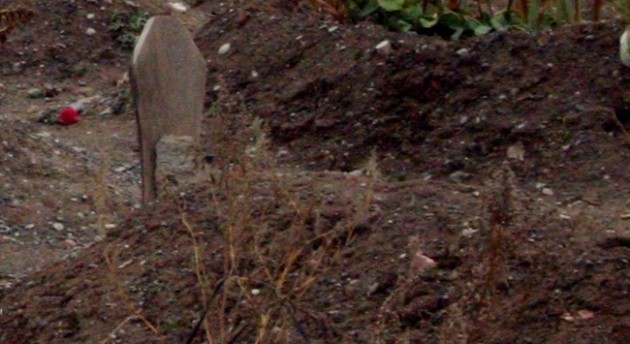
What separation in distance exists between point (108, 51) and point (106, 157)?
2.16m

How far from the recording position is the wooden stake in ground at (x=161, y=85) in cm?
515

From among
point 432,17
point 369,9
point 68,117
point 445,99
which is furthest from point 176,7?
point 445,99

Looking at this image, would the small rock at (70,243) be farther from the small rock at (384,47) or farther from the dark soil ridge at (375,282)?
the small rock at (384,47)

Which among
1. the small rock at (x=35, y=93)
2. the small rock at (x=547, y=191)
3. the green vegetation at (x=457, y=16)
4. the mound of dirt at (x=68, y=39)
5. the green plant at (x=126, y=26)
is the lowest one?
the green plant at (x=126, y=26)

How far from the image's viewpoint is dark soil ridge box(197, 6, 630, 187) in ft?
18.9

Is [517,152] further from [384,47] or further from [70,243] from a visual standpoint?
[70,243]

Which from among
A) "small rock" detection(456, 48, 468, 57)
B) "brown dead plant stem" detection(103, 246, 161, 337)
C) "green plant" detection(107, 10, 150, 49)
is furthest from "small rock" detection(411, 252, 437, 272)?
"green plant" detection(107, 10, 150, 49)

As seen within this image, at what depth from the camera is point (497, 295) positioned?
11.9 ft

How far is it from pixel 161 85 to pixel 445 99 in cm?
144

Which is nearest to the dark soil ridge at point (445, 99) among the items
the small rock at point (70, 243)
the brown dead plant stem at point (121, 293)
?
the small rock at point (70, 243)

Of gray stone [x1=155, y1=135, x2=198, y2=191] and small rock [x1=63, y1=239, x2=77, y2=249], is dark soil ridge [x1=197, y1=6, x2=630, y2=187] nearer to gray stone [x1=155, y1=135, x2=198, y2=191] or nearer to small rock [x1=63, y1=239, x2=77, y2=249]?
gray stone [x1=155, y1=135, x2=198, y2=191]

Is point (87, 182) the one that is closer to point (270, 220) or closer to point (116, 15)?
point (270, 220)

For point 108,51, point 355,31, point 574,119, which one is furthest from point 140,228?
point 108,51

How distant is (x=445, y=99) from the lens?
6.21 metres
